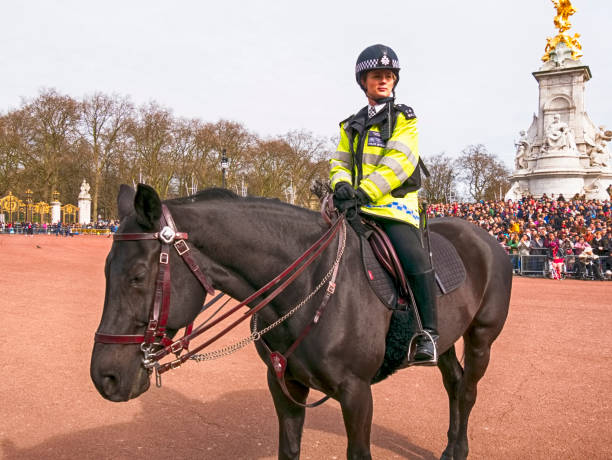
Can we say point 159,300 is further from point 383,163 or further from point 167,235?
point 383,163

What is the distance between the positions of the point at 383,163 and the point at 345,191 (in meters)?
0.30

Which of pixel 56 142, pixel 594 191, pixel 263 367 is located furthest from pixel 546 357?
pixel 56 142

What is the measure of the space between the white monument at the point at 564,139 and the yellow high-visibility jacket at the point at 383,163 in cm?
3310

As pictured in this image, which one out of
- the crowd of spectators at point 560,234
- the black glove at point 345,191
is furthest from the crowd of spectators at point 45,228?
the black glove at point 345,191

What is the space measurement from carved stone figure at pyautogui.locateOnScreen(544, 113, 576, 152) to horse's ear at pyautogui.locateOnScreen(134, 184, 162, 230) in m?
35.7

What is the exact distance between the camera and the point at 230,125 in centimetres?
5450

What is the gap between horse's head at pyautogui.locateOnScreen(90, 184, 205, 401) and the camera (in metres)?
2.48

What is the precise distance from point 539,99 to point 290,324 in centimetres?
3682

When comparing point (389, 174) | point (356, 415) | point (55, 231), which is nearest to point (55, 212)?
point (55, 231)

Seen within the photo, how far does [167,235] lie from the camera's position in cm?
253

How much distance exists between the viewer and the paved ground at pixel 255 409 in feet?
14.4

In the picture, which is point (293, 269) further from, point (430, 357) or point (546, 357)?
point (546, 357)

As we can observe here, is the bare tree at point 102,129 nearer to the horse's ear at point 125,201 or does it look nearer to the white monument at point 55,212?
the white monument at point 55,212

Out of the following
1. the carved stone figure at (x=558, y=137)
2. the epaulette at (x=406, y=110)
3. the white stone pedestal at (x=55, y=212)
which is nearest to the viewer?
the epaulette at (x=406, y=110)
